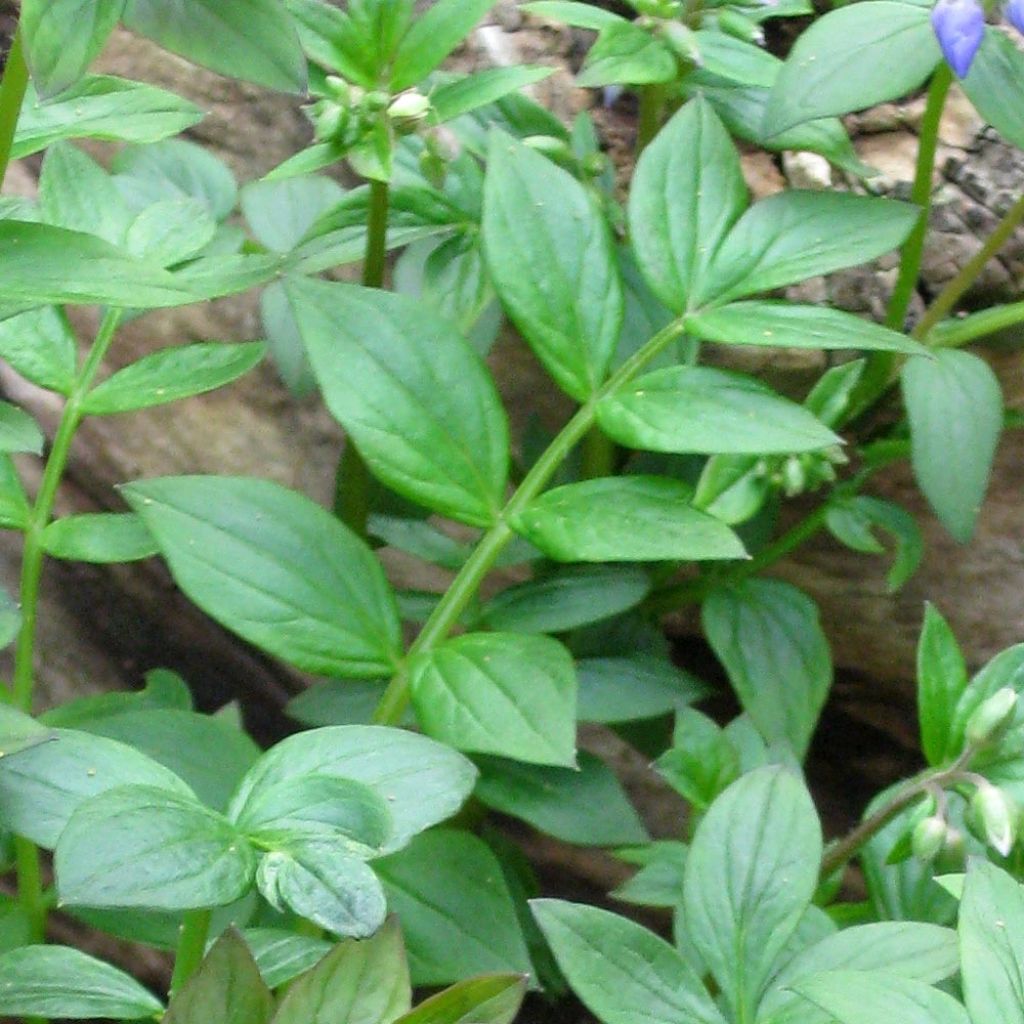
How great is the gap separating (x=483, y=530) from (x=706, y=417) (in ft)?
0.55

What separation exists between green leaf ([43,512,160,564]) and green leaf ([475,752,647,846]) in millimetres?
276

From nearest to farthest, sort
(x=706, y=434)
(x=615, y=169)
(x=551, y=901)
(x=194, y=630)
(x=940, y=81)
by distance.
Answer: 1. (x=551, y=901)
2. (x=706, y=434)
3. (x=940, y=81)
4. (x=615, y=169)
5. (x=194, y=630)

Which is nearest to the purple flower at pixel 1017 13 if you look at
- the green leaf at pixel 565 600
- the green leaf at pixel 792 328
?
the green leaf at pixel 792 328

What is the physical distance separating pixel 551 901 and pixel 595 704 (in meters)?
0.30

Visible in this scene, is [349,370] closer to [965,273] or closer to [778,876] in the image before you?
[778,876]

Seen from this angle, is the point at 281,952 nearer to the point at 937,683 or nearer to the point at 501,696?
the point at 501,696

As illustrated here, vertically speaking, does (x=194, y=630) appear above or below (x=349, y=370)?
below

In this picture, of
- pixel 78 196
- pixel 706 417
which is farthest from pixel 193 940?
pixel 78 196

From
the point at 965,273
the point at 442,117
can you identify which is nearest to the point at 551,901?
the point at 442,117

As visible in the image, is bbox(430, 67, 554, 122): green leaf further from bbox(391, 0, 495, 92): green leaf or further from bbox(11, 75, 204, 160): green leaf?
bbox(11, 75, 204, 160): green leaf

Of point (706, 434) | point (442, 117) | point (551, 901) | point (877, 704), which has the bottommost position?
point (877, 704)

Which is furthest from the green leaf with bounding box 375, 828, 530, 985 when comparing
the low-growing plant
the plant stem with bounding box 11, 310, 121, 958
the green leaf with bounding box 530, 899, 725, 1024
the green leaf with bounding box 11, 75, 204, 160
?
the green leaf with bounding box 11, 75, 204, 160

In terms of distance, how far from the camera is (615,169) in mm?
1071

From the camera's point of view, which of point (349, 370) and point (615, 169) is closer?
→ point (349, 370)
